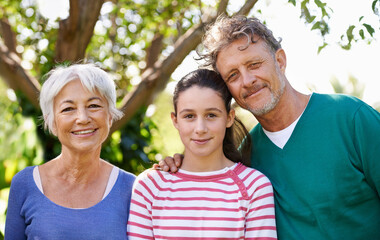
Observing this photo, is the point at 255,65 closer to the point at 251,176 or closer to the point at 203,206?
the point at 251,176

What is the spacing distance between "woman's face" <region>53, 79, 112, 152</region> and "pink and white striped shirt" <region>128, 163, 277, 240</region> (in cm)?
38

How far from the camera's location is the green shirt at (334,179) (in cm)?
213

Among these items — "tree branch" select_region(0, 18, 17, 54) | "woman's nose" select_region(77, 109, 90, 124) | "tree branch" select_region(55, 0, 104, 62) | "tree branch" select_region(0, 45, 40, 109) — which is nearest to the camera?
"woman's nose" select_region(77, 109, 90, 124)

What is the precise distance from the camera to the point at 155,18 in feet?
19.1

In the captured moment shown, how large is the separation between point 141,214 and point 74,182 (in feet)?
1.66

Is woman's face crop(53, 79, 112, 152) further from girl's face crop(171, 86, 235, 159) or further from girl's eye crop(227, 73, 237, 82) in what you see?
girl's eye crop(227, 73, 237, 82)

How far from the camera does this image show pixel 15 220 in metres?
2.32

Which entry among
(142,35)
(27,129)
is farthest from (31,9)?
(27,129)

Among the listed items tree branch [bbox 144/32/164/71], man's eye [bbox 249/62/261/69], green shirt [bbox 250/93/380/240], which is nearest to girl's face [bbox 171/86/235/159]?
man's eye [bbox 249/62/261/69]

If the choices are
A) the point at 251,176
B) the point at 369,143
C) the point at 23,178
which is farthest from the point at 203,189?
the point at 23,178

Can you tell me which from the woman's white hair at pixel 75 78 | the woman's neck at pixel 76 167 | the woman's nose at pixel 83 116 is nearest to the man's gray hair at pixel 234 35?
the woman's white hair at pixel 75 78

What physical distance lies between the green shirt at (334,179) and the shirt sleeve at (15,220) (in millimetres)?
1348

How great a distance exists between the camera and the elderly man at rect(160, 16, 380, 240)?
213 cm

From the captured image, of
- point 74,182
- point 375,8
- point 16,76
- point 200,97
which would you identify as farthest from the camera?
point 16,76
